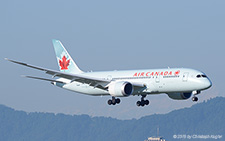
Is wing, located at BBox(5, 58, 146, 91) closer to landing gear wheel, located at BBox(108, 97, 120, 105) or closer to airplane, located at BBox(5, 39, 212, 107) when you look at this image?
airplane, located at BBox(5, 39, 212, 107)

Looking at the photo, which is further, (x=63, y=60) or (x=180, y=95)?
(x=63, y=60)

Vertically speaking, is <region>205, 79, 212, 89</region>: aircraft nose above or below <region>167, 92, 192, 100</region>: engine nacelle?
above

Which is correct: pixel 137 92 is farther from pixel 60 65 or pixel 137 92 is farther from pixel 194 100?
pixel 60 65

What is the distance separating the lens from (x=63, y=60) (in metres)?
108

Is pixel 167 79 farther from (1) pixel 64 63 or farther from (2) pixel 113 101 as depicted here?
(1) pixel 64 63

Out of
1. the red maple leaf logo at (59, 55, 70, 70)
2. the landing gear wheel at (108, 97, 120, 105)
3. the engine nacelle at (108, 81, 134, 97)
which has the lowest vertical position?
the landing gear wheel at (108, 97, 120, 105)

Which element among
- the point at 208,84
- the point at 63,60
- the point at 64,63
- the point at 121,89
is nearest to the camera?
the point at 208,84

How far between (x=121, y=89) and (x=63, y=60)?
21.6 m

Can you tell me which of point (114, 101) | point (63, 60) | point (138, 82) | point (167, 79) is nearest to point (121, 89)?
point (138, 82)

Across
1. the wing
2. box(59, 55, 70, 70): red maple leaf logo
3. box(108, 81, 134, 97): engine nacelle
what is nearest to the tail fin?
box(59, 55, 70, 70): red maple leaf logo

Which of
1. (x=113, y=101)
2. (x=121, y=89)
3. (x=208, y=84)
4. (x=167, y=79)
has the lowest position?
(x=113, y=101)

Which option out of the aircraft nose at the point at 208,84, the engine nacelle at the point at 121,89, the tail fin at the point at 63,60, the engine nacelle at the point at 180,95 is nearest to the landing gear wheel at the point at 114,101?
the engine nacelle at the point at 121,89

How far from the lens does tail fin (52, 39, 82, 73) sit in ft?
351

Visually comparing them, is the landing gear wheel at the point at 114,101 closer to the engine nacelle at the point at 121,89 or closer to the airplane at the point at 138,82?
the airplane at the point at 138,82
